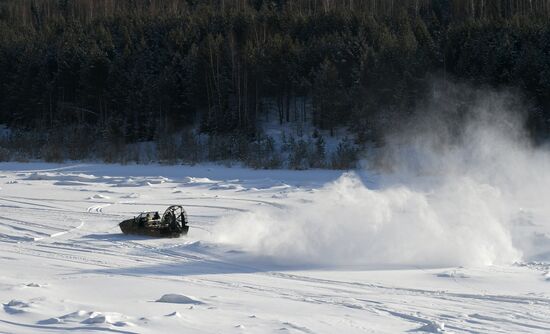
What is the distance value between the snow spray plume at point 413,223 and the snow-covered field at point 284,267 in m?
0.06

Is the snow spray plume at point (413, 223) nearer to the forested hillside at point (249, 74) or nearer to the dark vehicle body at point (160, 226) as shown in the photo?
the dark vehicle body at point (160, 226)

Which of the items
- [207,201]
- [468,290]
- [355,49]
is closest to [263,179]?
[207,201]

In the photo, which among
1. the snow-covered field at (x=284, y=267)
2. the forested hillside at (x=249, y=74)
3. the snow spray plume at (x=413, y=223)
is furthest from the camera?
the forested hillside at (x=249, y=74)

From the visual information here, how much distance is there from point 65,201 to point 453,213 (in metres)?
15.4

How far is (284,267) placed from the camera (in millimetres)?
16688

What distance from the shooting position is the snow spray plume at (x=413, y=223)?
1770 centimetres

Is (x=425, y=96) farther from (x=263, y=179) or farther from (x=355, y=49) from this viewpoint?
(x=263, y=179)

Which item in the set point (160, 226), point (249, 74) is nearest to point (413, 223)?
point (160, 226)

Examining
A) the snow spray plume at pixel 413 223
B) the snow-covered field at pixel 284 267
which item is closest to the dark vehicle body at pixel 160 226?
the snow-covered field at pixel 284 267

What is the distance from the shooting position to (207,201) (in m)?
29.3

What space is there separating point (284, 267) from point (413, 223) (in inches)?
181

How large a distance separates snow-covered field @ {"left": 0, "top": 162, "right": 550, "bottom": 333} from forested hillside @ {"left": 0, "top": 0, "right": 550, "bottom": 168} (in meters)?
19.0

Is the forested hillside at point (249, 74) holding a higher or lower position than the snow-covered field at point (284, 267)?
higher

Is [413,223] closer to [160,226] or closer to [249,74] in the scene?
[160,226]
